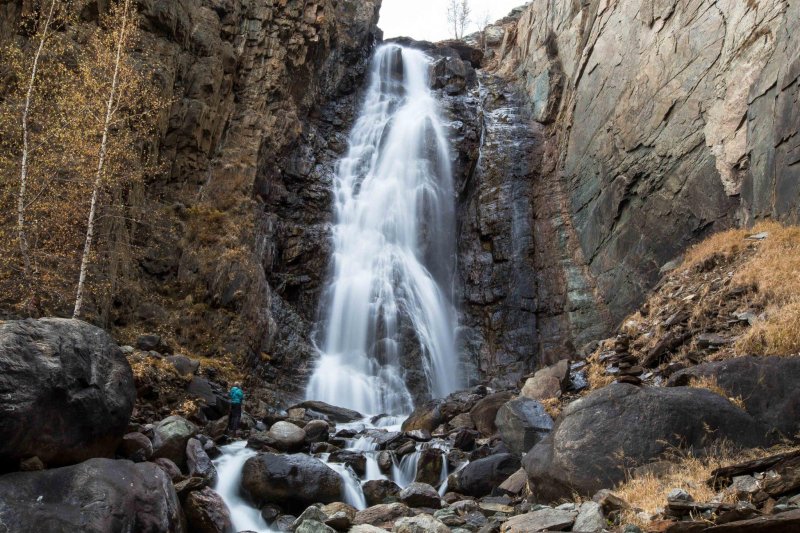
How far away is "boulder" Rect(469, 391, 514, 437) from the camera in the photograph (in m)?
14.6

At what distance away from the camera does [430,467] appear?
12672mm

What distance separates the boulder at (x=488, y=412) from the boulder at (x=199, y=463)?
6556mm

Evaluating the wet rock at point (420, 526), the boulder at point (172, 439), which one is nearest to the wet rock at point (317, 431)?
the boulder at point (172, 439)

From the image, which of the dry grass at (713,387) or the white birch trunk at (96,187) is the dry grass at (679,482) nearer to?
the dry grass at (713,387)

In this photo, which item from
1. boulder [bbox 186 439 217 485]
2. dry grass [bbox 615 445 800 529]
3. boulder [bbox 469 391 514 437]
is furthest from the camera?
boulder [bbox 469 391 514 437]

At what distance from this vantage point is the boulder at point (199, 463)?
436 inches

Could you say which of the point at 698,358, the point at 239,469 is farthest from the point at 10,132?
the point at 698,358

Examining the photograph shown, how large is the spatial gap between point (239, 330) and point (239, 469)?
7931mm

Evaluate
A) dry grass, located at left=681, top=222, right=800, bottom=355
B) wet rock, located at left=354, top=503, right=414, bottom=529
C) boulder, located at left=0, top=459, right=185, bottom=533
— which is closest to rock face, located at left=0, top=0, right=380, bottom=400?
wet rock, located at left=354, top=503, right=414, bottom=529

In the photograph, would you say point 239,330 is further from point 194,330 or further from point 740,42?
point 740,42

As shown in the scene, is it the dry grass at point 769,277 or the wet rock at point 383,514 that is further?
the dry grass at point 769,277

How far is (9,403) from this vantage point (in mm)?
7469

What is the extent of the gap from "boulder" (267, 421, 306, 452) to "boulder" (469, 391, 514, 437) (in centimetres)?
440

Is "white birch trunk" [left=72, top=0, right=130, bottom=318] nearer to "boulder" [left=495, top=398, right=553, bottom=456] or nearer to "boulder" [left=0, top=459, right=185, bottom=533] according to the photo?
"boulder" [left=0, top=459, right=185, bottom=533]
